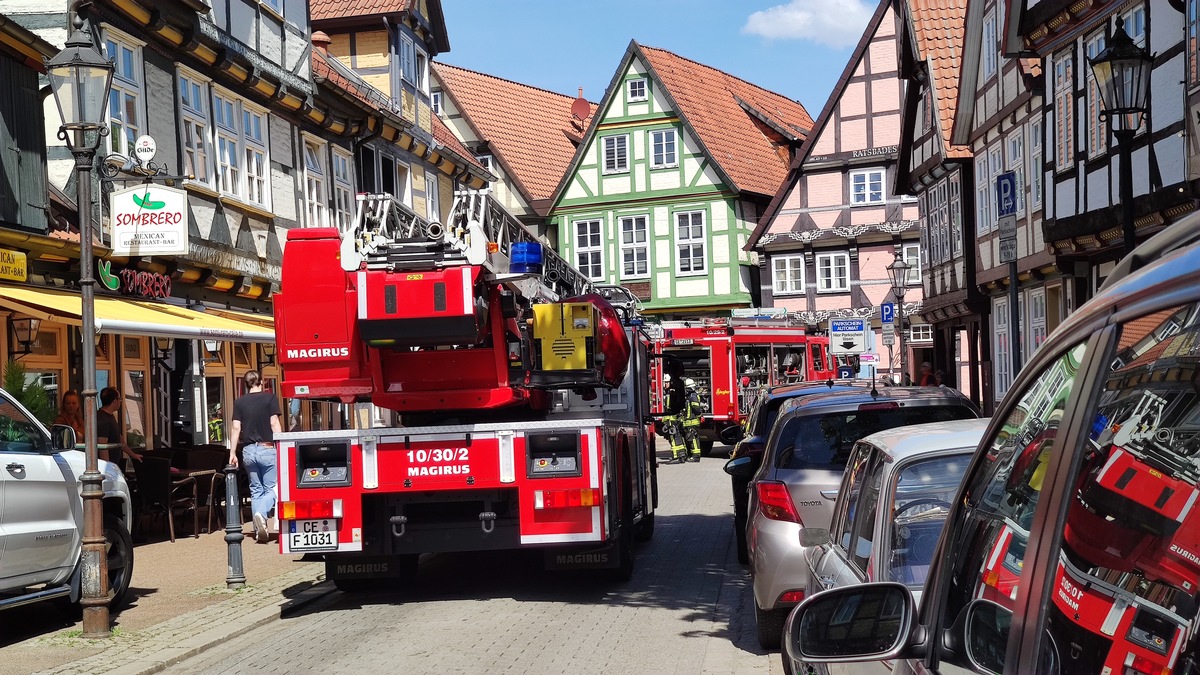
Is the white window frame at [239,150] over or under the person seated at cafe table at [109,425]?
over

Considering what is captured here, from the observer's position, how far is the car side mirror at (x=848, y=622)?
2.94m

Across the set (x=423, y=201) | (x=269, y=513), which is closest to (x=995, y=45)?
(x=423, y=201)

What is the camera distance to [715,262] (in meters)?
54.0

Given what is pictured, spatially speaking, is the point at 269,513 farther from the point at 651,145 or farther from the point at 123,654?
the point at 651,145

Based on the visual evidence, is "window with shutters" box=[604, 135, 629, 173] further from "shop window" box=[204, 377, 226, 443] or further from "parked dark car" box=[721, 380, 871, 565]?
"parked dark car" box=[721, 380, 871, 565]

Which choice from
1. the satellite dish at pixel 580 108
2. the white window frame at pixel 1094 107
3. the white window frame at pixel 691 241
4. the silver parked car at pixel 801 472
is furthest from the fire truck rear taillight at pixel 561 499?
the satellite dish at pixel 580 108

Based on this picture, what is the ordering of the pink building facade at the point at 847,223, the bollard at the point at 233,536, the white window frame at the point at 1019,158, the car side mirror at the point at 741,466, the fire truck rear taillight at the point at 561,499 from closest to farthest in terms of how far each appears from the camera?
the fire truck rear taillight at the point at 561,499 < the car side mirror at the point at 741,466 < the bollard at the point at 233,536 < the white window frame at the point at 1019,158 < the pink building facade at the point at 847,223

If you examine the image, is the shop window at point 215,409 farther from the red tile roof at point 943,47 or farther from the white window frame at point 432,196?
the red tile roof at point 943,47

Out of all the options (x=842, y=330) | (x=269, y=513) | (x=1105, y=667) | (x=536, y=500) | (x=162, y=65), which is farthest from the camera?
(x=842, y=330)

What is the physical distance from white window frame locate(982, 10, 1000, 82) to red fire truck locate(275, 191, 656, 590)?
17.9 m

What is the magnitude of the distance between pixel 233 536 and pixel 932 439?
8421mm

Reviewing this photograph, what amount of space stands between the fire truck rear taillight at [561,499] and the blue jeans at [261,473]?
6661 mm

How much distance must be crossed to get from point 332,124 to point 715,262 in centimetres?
2738

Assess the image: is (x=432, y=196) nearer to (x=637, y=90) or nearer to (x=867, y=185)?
(x=867, y=185)
